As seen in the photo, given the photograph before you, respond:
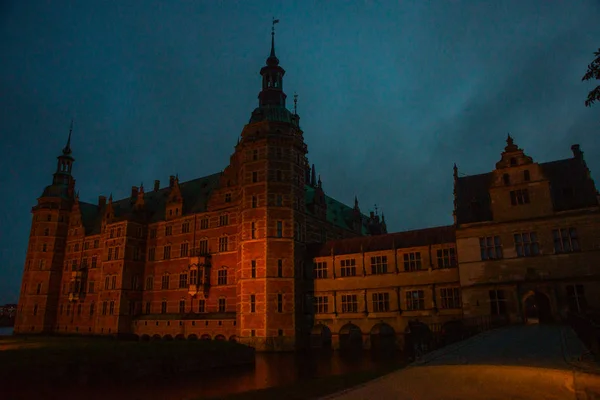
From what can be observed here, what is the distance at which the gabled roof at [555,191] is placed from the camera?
30891mm

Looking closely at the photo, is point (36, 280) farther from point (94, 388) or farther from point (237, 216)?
point (94, 388)

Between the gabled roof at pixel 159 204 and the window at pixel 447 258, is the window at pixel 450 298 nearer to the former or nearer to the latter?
the window at pixel 447 258

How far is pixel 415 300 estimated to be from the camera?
121ft

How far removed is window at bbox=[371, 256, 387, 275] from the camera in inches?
1543

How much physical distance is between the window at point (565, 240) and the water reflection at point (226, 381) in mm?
14736

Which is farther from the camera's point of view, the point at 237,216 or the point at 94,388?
the point at 237,216

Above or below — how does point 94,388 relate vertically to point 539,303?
below

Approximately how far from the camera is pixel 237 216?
153ft

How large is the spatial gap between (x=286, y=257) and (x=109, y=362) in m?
19.7

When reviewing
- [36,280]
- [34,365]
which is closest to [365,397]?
[34,365]

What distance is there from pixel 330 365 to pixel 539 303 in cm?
1847

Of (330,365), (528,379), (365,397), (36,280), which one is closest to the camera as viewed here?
(365,397)

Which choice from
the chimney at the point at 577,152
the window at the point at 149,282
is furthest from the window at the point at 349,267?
the window at the point at 149,282

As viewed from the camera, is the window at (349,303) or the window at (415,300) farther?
the window at (349,303)
